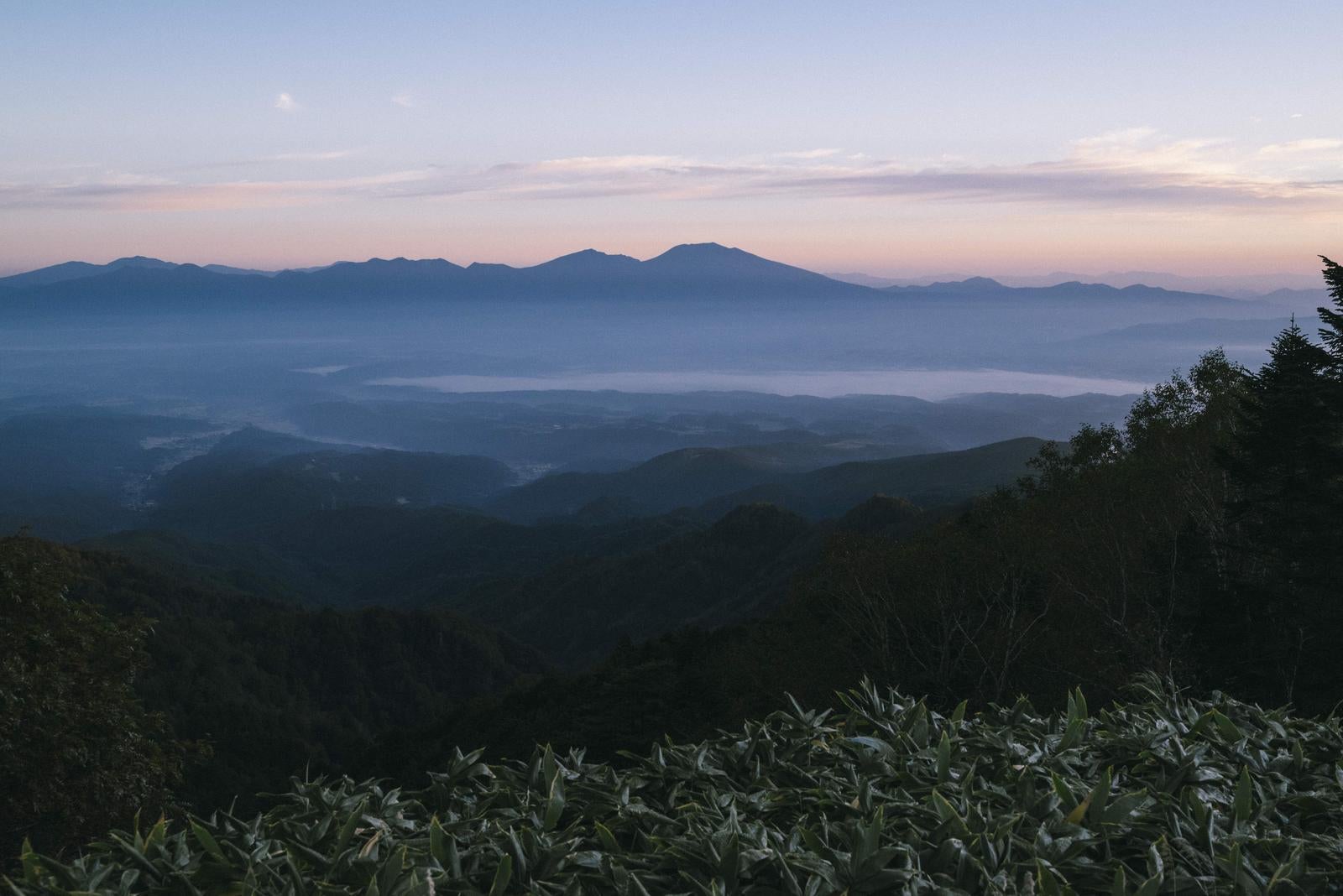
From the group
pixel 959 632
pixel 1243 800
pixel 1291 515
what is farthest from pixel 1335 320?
pixel 1243 800

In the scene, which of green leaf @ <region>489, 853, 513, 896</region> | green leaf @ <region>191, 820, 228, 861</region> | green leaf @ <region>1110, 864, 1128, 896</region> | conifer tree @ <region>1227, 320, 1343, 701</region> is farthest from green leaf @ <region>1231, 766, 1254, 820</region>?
conifer tree @ <region>1227, 320, 1343, 701</region>

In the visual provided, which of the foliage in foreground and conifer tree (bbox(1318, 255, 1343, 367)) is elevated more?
conifer tree (bbox(1318, 255, 1343, 367))

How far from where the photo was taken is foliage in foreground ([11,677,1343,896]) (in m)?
3.13

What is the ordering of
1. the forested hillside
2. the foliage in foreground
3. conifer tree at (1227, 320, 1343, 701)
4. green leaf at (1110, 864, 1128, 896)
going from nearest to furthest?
green leaf at (1110, 864, 1128, 896) → the foliage in foreground → the forested hillside → conifer tree at (1227, 320, 1343, 701)

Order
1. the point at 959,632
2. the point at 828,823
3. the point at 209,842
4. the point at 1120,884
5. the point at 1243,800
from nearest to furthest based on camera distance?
1. the point at 1120,884
2. the point at 209,842
3. the point at 828,823
4. the point at 1243,800
5. the point at 959,632

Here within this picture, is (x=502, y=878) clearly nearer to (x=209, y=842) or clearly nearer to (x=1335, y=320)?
(x=209, y=842)

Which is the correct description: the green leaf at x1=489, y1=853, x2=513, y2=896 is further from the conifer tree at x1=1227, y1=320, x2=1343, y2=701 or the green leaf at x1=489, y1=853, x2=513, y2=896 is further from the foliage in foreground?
the conifer tree at x1=1227, y1=320, x2=1343, y2=701

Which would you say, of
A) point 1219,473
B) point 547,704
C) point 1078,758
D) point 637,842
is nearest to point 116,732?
point 637,842

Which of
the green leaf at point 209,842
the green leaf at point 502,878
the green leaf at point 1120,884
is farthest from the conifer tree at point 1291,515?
the green leaf at point 209,842

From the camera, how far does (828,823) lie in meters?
3.43

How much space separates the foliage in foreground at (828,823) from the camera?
3.13 m

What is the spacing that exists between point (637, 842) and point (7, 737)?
13.5 metres

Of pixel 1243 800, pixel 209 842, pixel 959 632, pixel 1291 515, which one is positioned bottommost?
pixel 959 632

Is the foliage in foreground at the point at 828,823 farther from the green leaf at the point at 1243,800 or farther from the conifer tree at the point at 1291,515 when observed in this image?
the conifer tree at the point at 1291,515
